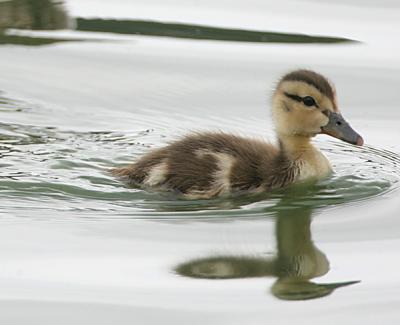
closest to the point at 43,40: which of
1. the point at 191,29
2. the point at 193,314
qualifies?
the point at 191,29

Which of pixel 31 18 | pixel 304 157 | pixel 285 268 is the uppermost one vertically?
pixel 31 18

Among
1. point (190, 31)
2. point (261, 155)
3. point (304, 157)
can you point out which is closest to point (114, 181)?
point (261, 155)

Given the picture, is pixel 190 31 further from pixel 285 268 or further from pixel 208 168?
pixel 285 268

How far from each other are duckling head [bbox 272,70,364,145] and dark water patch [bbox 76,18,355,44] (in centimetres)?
221

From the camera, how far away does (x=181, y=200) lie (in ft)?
18.7

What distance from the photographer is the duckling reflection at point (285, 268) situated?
4590 mm

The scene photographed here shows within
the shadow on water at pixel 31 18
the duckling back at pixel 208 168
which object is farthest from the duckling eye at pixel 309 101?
the shadow on water at pixel 31 18

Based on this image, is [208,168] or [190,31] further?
[190,31]

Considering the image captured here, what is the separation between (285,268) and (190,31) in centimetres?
375

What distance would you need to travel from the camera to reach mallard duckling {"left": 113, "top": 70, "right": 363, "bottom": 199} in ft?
18.8

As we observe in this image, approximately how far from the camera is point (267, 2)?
9086 millimetres

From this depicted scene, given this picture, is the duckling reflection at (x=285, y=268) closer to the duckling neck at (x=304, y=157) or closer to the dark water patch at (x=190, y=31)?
the duckling neck at (x=304, y=157)

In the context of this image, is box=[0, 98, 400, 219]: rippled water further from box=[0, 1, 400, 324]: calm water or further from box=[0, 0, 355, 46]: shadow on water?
box=[0, 0, 355, 46]: shadow on water

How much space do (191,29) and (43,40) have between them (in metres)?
0.92
